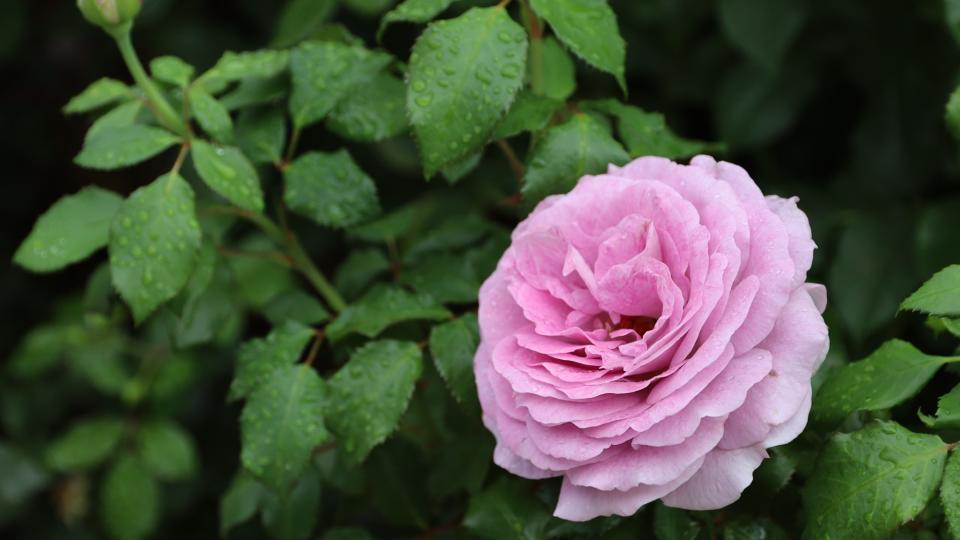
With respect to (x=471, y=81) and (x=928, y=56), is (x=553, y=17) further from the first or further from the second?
(x=928, y=56)

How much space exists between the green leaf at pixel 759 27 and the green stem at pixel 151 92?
891 millimetres

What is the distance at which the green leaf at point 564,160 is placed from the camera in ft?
3.18

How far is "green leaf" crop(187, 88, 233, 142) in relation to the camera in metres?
1.08

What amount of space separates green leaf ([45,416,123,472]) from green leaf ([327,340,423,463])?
3.40 feet

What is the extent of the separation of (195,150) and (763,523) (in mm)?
647

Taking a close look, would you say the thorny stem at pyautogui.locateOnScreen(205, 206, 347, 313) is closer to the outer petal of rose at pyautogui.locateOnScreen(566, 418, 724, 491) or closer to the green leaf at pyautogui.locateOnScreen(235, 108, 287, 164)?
the green leaf at pyautogui.locateOnScreen(235, 108, 287, 164)

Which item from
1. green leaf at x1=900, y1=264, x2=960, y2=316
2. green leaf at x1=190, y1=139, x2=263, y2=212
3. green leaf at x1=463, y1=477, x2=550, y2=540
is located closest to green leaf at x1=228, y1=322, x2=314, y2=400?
green leaf at x1=190, y1=139, x2=263, y2=212

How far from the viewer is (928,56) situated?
1.78 meters

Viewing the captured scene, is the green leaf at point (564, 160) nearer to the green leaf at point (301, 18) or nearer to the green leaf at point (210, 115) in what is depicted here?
the green leaf at point (210, 115)

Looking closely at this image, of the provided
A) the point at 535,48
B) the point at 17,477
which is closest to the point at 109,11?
the point at 535,48

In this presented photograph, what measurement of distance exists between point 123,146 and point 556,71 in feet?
1.69

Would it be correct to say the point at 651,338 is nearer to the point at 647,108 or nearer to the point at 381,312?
the point at 381,312

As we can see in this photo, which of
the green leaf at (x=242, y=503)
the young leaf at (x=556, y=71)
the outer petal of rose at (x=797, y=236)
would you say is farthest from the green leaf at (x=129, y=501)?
the outer petal of rose at (x=797, y=236)

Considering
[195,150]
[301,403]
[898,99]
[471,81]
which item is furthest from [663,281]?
[898,99]
